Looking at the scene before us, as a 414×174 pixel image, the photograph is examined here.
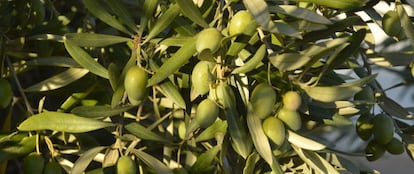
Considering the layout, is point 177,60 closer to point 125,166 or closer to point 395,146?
point 125,166

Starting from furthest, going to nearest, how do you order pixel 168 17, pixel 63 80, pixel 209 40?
pixel 63 80
pixel 168 17
pixel 209 40

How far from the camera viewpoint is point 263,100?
2.22 ft

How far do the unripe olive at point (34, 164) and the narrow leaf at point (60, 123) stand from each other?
1.8 inches

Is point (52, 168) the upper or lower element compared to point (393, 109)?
upper

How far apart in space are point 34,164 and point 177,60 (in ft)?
0.79

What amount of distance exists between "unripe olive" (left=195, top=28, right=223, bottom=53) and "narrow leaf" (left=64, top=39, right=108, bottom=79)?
0.17m

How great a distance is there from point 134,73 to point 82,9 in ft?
1.76

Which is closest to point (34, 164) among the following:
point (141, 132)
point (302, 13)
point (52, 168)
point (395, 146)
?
point (52, 168)

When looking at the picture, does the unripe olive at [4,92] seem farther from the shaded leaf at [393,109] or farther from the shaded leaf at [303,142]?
the shaded leaf at [393,109]

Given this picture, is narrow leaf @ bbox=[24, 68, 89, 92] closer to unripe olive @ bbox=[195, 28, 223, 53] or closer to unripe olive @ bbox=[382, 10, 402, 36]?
unripe olive @ bbox=[195, 28, 223, 53]

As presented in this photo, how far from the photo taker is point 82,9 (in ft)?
4.00

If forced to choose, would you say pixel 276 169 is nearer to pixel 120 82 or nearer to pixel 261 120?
pixel 261 120

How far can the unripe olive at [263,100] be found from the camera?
26.4 inches

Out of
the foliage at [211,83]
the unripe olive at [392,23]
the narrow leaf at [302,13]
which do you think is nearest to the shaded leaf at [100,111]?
the foliage at [211,83]
